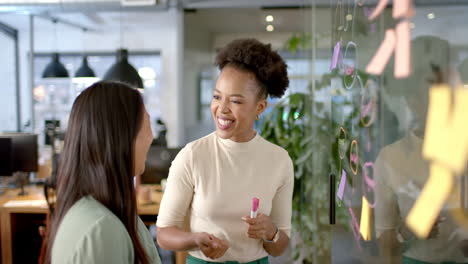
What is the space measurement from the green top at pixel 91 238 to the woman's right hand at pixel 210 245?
0.90 feet

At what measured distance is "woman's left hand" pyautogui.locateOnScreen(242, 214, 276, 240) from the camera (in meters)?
1.15

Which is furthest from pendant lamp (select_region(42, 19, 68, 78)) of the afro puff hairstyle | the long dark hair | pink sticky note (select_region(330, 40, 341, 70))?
the long dark hair

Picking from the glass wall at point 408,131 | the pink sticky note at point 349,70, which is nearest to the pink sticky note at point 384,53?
the glass wall at point 408,131

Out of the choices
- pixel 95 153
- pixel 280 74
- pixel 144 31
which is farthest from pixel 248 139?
pixel 144 31

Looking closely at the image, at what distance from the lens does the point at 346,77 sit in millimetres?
1185

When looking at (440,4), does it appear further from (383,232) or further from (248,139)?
(248,139)

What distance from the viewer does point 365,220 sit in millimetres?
950

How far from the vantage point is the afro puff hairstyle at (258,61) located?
1.25 m

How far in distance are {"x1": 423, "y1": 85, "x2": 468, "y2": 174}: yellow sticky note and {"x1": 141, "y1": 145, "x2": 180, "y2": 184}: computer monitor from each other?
3020 mm

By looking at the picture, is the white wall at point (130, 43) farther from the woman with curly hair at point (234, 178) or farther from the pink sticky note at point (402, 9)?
the pink sticky note at point (402, 9)

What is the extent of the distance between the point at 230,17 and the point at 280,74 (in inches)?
162

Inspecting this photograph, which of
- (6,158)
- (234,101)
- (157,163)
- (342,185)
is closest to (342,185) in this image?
(342,185)

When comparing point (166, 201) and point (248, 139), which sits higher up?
point (248, 139)

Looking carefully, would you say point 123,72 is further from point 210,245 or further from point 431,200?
point 431,200
